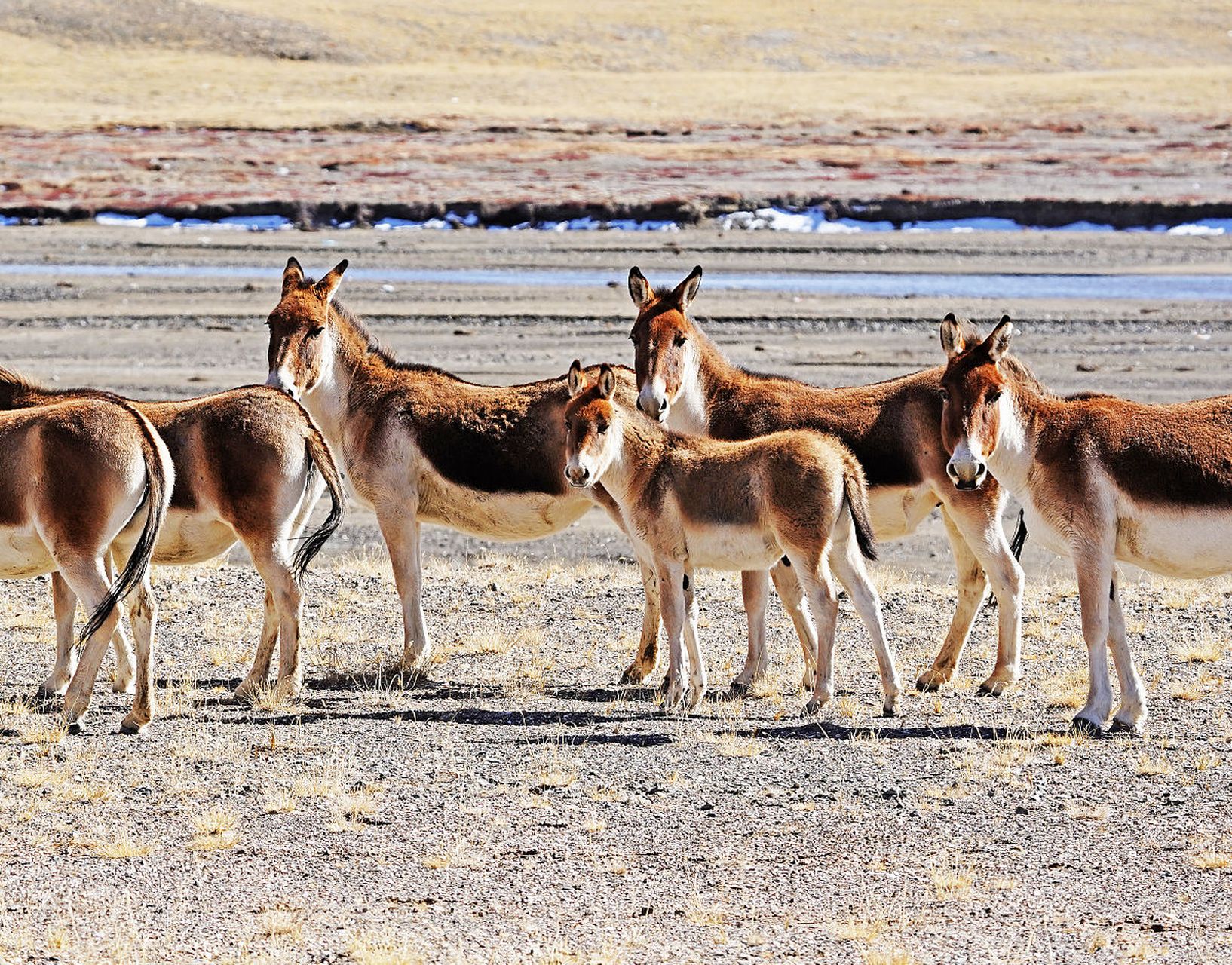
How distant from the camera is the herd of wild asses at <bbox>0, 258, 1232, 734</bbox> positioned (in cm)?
1060

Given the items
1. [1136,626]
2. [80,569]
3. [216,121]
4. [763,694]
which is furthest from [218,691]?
[216,121]

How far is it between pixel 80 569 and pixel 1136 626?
27.9 ft

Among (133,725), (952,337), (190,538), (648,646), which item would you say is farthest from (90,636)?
(952,337)

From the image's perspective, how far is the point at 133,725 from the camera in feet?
35.4

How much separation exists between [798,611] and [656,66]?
71723mm

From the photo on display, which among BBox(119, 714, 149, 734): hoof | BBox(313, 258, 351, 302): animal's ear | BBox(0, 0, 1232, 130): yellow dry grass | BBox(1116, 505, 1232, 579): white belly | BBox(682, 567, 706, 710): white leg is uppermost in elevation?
BBox(0, 0, 1232, 130): yellow dry grass

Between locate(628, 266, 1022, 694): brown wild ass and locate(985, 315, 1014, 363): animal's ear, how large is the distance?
44.7 inches

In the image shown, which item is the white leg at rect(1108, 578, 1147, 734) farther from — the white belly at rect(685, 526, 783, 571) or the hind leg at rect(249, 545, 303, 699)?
the hind leg at rect(249, 545, 303, 699)

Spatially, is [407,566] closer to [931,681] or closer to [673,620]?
[673,620]

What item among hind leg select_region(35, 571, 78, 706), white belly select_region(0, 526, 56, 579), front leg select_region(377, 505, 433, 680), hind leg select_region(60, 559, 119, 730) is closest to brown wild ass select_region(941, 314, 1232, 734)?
front leg select_region(377, 505, 433, 680)

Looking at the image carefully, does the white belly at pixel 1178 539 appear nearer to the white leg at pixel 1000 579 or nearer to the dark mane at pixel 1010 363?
the dark mane at pixel 1010 363

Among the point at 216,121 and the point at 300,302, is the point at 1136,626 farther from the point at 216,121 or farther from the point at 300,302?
the point at 216,121

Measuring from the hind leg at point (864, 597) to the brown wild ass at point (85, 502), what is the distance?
439 centimetres

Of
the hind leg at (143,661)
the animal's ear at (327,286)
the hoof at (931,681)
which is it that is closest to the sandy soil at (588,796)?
the hind leg at (143,661)
